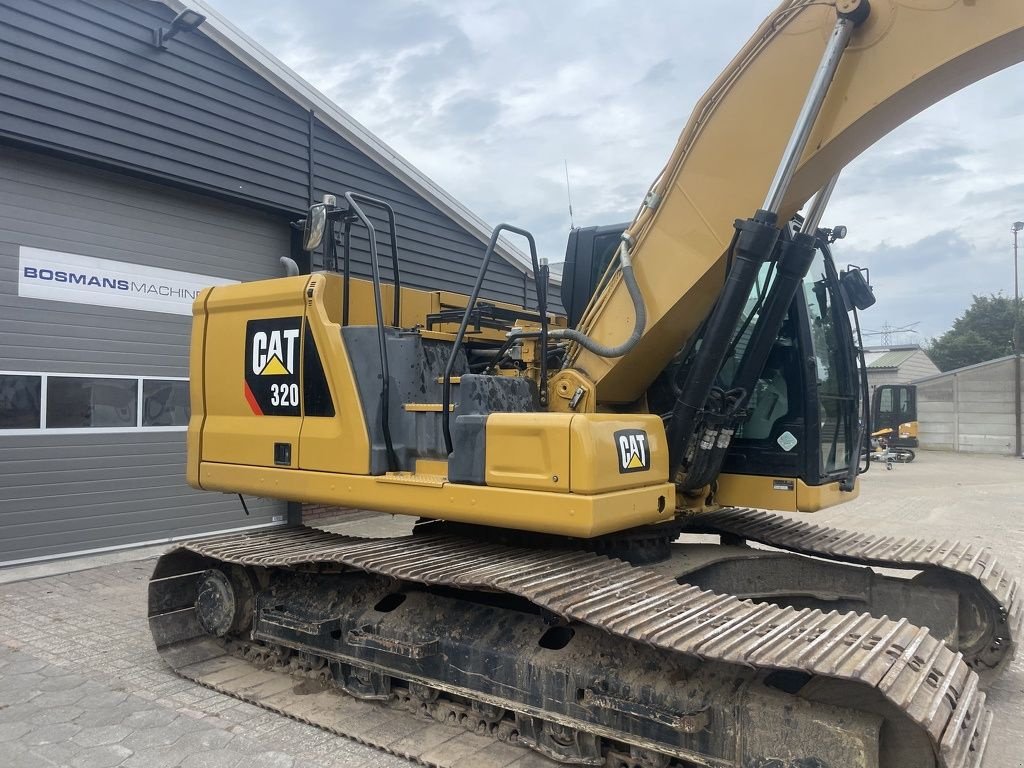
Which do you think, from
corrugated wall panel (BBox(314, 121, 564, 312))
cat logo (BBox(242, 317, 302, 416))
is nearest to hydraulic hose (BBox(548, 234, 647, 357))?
cat logo (BBox(242, 317, 302, 416))

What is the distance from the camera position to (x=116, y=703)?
4.36 meters

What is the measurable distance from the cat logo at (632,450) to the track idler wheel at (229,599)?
2641mm

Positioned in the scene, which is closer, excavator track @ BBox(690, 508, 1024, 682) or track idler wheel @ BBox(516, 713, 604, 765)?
track idler wheel @ BBox(516, 713, 604, 765)

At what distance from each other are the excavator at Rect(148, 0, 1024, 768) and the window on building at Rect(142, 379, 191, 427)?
10.5 ft

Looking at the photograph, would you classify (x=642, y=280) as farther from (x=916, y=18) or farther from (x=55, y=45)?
(x=55, y=45)

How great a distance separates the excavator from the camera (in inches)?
125

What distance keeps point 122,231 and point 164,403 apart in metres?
1.80

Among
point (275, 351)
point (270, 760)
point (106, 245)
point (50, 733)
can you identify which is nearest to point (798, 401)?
point (275, 351)

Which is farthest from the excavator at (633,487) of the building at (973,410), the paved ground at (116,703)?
the building at (973,410)

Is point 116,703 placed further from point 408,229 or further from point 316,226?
point 408,229

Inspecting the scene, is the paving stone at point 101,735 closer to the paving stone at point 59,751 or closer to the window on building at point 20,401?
the paving stone at point 59,751

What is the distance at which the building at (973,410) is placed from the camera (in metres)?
26.2

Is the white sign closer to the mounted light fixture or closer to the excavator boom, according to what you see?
the mounted light fixture

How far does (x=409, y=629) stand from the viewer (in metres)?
4.19
